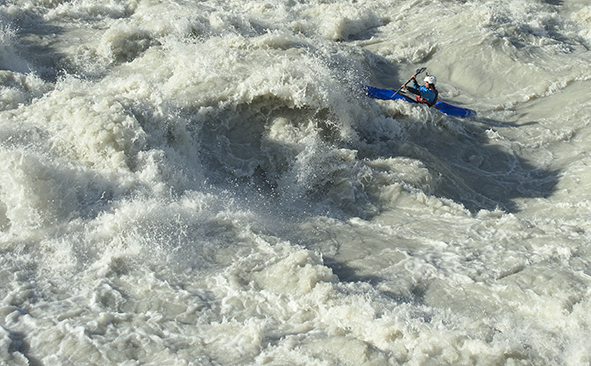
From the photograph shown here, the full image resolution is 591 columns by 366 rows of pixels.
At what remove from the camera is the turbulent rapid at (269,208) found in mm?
3400

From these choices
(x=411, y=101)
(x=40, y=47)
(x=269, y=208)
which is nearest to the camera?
(x=269, y=208)

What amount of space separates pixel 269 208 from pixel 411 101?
446 cm

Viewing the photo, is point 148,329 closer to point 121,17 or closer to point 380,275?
point 380,275

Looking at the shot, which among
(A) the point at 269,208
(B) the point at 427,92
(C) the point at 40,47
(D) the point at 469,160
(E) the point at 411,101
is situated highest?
(C) the point at 40,47

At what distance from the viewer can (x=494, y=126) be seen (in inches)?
369

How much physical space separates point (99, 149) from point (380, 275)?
332cm

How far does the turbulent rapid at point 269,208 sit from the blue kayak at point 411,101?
7.5 inches

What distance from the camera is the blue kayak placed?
8767 mm

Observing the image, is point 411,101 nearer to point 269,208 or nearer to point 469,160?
point 469,160

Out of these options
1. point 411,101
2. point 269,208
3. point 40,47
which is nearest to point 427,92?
point 411,101

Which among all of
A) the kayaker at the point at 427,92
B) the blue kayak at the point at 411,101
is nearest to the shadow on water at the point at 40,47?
the blue kayak at the point at 411,101

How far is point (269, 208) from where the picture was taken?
563 cm

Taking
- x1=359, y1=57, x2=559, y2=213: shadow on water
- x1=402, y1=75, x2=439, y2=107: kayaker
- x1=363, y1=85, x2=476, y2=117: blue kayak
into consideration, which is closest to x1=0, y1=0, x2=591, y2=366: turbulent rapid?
x1=359, y1=57, x2=559, y2=213: shadow on water

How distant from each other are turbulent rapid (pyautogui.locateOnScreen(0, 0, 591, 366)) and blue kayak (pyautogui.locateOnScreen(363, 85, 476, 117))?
0.19 metres
